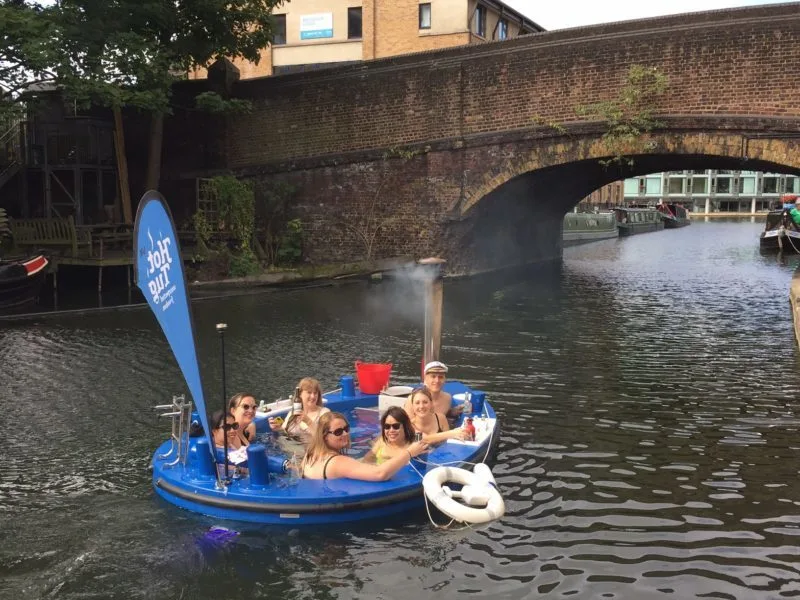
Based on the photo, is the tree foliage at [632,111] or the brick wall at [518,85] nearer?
the brick wall at [518,85]

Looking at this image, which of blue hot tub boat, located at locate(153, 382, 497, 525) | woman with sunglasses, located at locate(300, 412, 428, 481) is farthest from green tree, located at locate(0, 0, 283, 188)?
woman with sunglasses, located at locate(300, 412, 428, 481)

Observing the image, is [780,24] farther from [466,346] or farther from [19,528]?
[19,528]

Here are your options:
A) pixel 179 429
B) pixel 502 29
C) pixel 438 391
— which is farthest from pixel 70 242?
pixel 502 29

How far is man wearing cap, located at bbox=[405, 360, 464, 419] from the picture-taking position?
821 centimetres

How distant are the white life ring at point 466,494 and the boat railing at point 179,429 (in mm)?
2141

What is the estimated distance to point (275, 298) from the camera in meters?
20.3

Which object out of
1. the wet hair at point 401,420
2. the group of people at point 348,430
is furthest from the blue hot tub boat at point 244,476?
the wet hair at point 401,420

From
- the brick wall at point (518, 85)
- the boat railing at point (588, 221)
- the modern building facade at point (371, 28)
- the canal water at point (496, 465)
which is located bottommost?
the canal water at point (496, 465)

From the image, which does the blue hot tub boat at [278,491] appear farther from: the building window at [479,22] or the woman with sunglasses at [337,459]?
the building window at [479,22]

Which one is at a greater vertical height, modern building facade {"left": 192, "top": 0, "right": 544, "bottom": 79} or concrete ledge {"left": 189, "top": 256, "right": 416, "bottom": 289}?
modern building facade {"left": 192, "top": 0, "right": 544, "bottom": 79}

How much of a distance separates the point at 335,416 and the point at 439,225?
16.2 metres

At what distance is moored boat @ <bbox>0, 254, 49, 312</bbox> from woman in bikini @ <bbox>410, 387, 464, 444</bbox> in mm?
13294

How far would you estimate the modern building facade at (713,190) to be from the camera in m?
104

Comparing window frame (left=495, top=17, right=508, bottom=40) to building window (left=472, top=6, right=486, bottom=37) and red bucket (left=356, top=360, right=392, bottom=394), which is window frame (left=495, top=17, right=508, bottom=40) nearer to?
building window (left=472, top=6, right=486, bottom=37)
